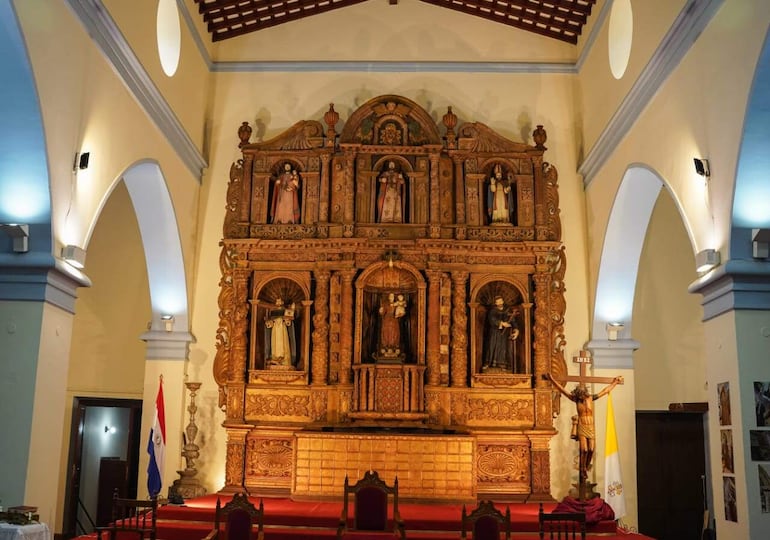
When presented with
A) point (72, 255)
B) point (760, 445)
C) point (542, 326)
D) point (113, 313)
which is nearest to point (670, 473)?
point (542, 326)

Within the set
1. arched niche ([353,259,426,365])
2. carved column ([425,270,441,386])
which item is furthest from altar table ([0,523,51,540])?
carved column ([425,270,441,386])

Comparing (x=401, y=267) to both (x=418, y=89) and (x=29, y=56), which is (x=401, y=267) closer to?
(x=418, y=89)

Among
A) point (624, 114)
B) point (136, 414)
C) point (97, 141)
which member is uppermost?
point (624, 114)

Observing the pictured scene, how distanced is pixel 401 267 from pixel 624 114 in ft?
13.5

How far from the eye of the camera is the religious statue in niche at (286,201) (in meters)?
13.7

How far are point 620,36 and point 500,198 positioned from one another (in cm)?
308

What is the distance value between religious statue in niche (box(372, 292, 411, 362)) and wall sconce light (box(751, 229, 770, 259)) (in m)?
6.07

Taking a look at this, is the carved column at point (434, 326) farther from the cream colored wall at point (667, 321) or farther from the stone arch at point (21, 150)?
the stone arch at point (21, 150)

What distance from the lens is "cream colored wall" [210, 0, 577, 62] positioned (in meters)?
14.4

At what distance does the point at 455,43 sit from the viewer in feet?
47.5

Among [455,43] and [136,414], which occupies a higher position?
[455,43]

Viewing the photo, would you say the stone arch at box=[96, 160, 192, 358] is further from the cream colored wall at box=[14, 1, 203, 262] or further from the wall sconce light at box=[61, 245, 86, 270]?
the wall sconce light at box=[61, 245, 86, 270]

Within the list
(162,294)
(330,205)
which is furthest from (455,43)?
(162,294)

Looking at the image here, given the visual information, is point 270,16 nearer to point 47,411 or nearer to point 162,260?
point 162,260
